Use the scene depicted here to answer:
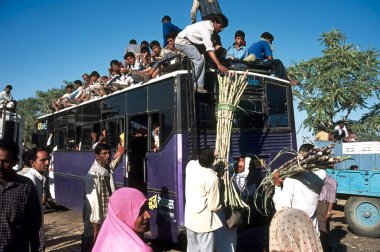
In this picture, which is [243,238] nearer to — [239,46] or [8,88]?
[239,46]

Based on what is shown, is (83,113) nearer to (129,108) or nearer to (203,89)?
(129,108)

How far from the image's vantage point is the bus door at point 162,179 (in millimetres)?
5445

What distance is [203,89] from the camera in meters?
5.58

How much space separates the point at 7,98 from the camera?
12.3 metres

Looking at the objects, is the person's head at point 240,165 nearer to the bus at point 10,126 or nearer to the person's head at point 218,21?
the person's head at point 218,21

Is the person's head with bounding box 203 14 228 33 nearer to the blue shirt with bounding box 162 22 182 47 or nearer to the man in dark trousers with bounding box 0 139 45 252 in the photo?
the blue shirt with bounding box 162 22 182 47

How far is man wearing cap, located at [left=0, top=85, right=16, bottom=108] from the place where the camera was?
11914mm

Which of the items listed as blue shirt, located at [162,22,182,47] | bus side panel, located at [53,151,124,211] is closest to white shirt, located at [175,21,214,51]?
blue shirt, located at [162,22,182,47]

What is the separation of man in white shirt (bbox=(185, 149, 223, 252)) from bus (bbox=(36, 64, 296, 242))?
967mm

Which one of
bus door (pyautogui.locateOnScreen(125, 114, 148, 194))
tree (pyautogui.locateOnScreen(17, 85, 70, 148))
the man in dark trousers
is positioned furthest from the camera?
tree (pyautogui.locateOnScreen(17, 85, 70, 148))

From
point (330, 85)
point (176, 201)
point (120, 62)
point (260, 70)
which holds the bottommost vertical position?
point (176, 201)

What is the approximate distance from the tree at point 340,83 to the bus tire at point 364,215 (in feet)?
54.2

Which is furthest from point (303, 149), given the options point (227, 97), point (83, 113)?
point (83, 113)

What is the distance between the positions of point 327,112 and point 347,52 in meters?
4.25
